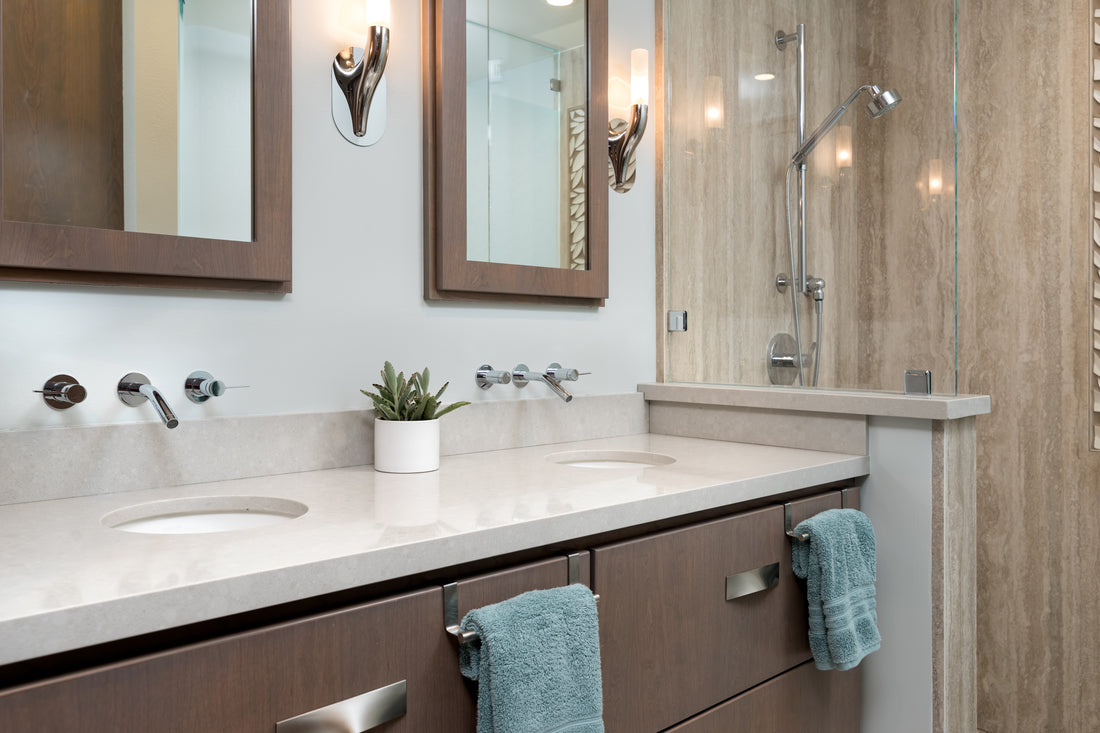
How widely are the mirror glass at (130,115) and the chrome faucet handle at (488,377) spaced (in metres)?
0.55

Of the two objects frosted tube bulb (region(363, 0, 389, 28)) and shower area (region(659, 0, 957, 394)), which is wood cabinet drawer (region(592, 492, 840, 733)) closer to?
shower area (region(659, 0, 957, 394))

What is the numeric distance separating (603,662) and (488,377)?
0.71 meters

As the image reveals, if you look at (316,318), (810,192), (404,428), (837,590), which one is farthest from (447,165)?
(837,590)

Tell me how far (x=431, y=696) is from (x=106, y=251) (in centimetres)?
80

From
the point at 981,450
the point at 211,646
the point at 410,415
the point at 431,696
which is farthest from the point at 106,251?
the point at 981,450

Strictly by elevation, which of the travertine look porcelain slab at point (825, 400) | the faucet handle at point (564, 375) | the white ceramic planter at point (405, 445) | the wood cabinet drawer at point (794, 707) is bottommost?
the wood cabinet drawer at point (794, 707)

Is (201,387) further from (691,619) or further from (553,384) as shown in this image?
(691,619)

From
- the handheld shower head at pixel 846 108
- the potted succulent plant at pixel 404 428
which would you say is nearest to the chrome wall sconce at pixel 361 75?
the potted succulent plant at pixel 404 428

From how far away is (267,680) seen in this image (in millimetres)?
750

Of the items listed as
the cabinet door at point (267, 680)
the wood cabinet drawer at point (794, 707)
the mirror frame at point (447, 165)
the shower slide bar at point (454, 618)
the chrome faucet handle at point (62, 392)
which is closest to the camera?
the cabinet door at point (267, 680)

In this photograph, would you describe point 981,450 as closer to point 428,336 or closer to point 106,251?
point 428,336

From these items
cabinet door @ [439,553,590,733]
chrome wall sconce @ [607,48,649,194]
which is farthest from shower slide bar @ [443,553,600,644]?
Result: chrome wall sconce @ [607,48,649,194]

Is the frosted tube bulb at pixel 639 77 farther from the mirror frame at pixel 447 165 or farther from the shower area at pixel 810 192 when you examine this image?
the mirror frame at pixel 447 165

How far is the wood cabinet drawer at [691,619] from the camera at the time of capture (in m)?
1.07
